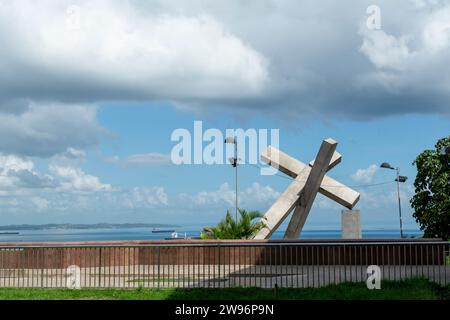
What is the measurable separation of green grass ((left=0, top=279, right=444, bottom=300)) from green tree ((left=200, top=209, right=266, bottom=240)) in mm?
11611

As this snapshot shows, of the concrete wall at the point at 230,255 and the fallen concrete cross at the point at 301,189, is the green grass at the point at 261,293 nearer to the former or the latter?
the concrete wall at the point at 230,255

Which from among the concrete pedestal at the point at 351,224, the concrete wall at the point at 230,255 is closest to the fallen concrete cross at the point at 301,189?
the concrete pedestal at the point at 351,224

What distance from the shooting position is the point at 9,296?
51.4 ft

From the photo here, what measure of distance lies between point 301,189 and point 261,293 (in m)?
15.5

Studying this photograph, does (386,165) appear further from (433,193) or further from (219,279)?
(219,279)

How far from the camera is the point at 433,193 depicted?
3559 centimetres

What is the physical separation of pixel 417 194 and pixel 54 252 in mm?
20901

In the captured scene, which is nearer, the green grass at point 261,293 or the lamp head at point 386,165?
the green grass at point 261,293

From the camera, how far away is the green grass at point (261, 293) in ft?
48.7

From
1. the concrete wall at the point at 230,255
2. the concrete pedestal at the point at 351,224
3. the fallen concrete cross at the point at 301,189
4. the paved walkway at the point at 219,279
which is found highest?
the fallen concrete cross at the point at 301,189

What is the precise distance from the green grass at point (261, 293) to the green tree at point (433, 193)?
1880 cm

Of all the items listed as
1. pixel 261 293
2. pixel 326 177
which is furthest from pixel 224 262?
pixel 326 177

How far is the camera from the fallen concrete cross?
29734 mm
